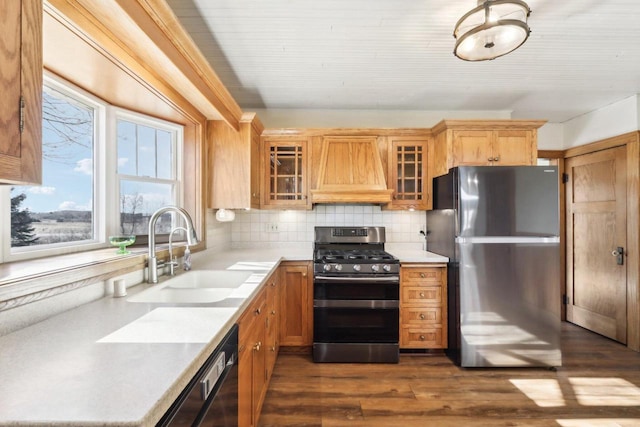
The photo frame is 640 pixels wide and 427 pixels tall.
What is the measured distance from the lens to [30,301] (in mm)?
1058

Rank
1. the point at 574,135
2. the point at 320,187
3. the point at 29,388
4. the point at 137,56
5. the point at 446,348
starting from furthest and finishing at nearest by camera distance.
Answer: the point at 574,135, the point at 320,187, the point at 446,348, the point at 137,56, the point at 29,388

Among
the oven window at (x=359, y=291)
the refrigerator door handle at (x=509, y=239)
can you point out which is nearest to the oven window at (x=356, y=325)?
the oven window at (x=359, y=291)

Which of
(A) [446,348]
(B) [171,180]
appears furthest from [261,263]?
(A) [446,348]

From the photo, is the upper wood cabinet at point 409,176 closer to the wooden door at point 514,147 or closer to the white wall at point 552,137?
the wooden door at point 514,147

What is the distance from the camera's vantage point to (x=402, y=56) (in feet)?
7.40

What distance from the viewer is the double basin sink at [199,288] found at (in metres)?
1.58

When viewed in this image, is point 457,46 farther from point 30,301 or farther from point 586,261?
point 586,261

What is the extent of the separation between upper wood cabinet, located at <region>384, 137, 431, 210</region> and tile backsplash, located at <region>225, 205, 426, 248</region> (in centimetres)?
27

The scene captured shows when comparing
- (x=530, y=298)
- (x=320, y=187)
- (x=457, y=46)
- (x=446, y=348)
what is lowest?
(x=446, y=348)

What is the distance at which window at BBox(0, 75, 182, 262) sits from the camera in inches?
57.8

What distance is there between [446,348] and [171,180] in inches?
114

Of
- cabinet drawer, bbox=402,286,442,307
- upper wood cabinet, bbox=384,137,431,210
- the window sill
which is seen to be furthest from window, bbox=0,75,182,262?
cabinet drawer, bbox=402,286,442,307

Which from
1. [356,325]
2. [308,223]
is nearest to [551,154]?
[308,223]

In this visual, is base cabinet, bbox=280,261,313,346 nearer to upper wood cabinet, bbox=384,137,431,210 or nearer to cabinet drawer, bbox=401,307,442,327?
cabinet drawer, bbox=401,307,442,327
